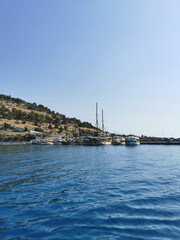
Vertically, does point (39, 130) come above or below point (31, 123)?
below

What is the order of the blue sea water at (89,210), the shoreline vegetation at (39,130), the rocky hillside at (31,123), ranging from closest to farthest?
the blue sea water at (89,210)
the shoreline vegetation at (39,130)
the rocky hillside at (31,123)

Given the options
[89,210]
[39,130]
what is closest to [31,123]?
[39,130]

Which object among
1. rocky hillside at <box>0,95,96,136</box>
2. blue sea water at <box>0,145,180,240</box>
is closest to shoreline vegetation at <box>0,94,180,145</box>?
rocky hillside at <box>0,95,96,136</box>

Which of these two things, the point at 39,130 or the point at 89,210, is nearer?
the point at 89,210

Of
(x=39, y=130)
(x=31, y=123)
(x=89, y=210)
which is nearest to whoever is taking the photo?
(x=89, y=210)

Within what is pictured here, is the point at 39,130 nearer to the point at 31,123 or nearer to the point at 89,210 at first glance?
the point at 31,123

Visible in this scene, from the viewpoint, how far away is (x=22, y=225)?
6520 millimetres

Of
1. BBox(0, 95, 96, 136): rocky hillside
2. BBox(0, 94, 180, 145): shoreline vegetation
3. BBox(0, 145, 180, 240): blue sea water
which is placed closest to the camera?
BBox(0, 145, 180, 240): blue sea water

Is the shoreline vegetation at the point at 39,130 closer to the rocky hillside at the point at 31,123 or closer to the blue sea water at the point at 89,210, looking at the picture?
the rocky hillside at the point at 31,123

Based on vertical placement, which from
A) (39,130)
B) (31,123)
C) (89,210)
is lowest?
(89,210)

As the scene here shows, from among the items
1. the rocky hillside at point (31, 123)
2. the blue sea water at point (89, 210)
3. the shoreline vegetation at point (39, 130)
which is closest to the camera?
the blue sea water at point (89, 210)

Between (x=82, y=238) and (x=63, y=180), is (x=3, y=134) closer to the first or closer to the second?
(x=63, y=180)

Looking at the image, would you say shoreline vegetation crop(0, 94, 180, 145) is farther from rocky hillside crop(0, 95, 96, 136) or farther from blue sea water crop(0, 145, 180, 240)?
blue sea water crop(0, 145, 180, 240)

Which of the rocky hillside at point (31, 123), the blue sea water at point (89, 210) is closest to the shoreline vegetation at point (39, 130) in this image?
the rocky hillside at point (31, 123)
